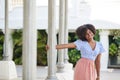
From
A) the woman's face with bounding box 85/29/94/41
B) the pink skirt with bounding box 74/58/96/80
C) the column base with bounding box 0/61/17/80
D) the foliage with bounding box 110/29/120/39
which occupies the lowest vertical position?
the column base with bounding box 0/61/17/80

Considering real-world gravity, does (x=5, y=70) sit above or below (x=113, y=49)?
below

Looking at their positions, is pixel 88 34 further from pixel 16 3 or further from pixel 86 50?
pixel 16 3

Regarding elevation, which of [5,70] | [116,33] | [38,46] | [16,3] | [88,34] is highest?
[16,3]

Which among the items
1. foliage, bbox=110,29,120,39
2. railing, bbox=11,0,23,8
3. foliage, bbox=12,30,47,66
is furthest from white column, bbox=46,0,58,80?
foliage, bbox=12,30,47,66

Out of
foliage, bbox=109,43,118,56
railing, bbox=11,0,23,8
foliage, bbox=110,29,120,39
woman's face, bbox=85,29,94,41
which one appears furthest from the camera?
foliage, bbox=109,43,118,56

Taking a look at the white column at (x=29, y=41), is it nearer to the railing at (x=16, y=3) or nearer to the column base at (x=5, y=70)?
the column base at (x=5, y=70)

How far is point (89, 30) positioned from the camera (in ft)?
19.4

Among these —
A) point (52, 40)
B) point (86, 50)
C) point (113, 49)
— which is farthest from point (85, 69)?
point (113, 49)

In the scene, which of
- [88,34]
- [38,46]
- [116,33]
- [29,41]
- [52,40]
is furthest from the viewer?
[38,46]

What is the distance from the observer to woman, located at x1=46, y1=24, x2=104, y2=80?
232 inches

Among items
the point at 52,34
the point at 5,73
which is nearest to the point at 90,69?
the point at 52,34

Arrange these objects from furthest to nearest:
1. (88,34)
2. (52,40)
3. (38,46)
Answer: (38,46) < (52,40) < (88,34)

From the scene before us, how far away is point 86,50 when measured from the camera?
594 cm

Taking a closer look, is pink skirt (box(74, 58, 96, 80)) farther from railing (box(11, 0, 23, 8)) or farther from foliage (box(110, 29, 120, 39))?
foliage (box(110, 29, 120, 39))
